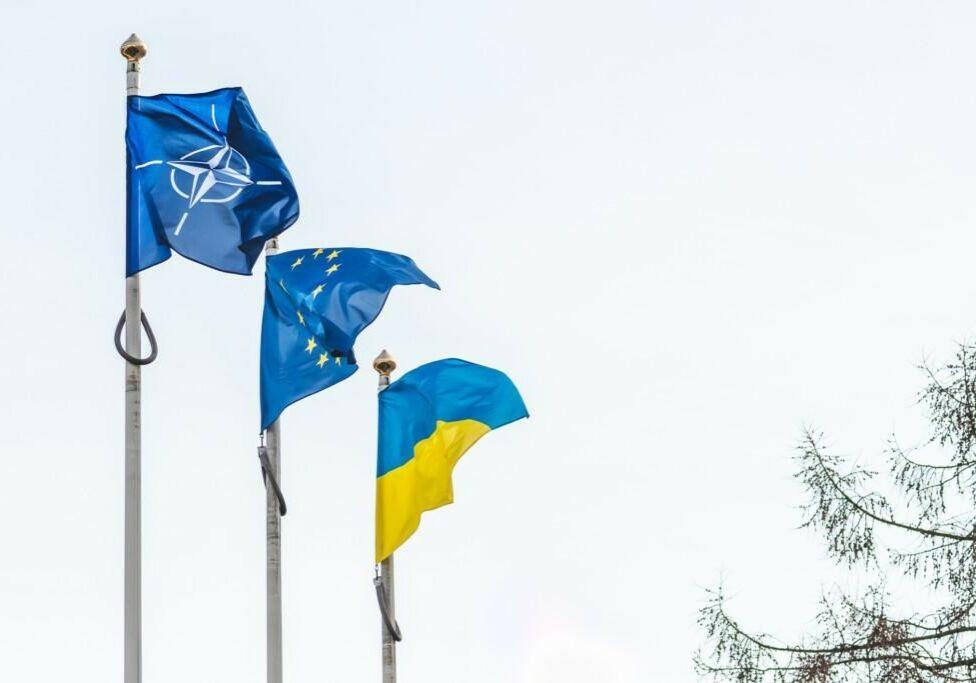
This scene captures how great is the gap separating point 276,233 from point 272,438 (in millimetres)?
1681

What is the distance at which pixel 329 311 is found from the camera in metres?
18.5

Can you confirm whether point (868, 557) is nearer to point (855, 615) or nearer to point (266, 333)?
point (855, 615)

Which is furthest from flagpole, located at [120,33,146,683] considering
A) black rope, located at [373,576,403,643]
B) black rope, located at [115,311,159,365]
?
black rope, located at [373,576,403,643]

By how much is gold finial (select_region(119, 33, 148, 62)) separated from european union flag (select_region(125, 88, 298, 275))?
355 mm

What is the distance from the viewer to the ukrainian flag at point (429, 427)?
1970 centimetres

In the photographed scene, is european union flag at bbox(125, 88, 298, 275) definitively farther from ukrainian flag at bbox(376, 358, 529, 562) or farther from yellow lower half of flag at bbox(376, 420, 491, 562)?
yellow lower half of flag at bbox(376, 420, 491, 562)

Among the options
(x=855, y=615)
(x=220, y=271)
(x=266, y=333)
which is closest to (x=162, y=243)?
(x=220, y=271)

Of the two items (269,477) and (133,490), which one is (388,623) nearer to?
(269,477)

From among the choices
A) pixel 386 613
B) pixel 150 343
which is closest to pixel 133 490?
pixel 150 343

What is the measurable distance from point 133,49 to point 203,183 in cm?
114

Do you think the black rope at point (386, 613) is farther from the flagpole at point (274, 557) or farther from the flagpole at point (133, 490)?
the flagpole at point (133, 490)

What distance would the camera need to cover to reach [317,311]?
18.5 meters

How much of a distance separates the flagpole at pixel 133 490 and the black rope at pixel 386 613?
3.53 meters

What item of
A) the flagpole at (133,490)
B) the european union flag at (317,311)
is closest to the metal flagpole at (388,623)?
the european union flag at (317,311)
